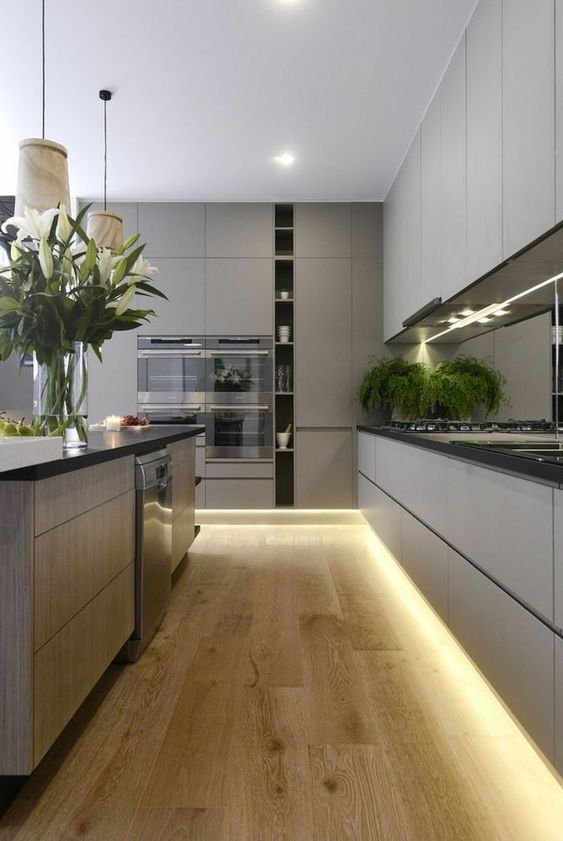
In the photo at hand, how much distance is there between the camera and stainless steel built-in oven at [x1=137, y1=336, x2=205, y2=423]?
512 cm

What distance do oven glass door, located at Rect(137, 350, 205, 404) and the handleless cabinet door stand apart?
4020mm

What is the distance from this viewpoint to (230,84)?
11.1ft

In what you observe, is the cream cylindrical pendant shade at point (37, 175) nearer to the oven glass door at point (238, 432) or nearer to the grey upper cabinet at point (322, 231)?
the oven glass door at point (238, 432)

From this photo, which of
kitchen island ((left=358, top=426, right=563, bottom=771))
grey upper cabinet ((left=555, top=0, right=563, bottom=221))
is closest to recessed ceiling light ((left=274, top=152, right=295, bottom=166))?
kitchen island ((left=358, top=426, right=563, bottom=771))

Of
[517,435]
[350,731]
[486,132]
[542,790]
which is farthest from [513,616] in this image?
[486,132]

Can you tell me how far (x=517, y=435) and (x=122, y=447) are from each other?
6.45 ft

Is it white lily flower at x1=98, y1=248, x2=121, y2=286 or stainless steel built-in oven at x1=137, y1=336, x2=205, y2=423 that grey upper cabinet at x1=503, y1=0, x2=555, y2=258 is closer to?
white lily flower at x1=98, y1=248, x2=121, y2=286

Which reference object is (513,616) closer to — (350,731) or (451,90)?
(350,731)

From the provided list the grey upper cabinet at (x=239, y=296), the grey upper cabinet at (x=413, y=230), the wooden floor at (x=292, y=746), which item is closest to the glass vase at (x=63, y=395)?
the wooden floor at (x=292, y=746)

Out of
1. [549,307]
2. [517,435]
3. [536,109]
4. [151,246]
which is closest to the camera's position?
[536,109]

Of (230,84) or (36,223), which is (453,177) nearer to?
(230,84)

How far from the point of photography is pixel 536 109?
1.95m

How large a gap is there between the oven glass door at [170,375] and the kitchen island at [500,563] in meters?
2.67

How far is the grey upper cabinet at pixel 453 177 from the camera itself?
2820 mm
